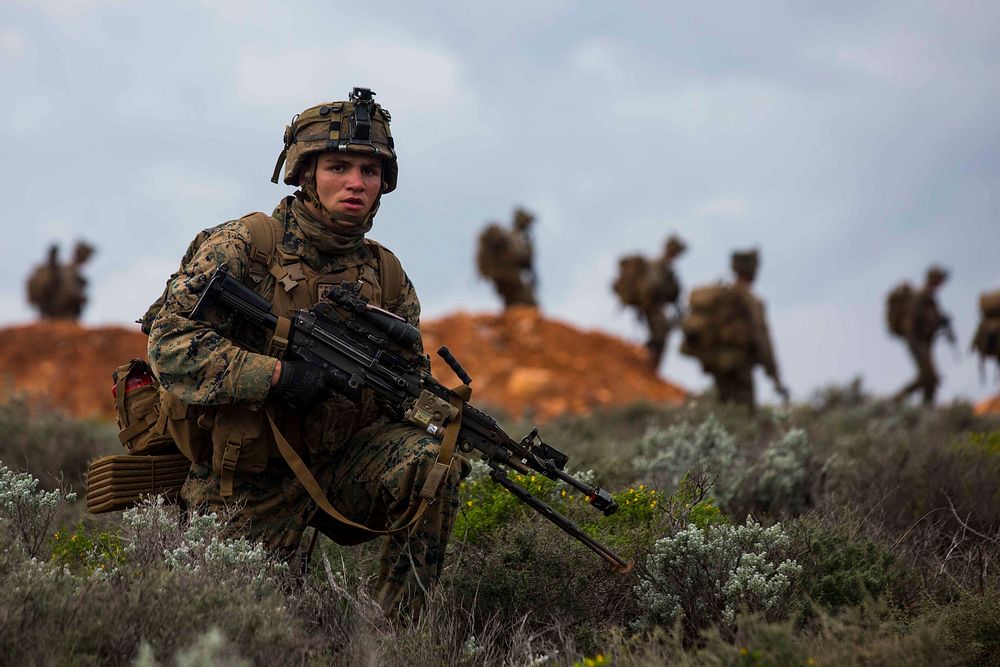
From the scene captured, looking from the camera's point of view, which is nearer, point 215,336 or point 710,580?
point 215,336

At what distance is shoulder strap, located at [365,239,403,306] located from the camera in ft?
15.6

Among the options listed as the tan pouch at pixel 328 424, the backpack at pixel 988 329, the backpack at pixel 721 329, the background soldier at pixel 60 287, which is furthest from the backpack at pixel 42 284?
the tan pouch at pixel 328 424

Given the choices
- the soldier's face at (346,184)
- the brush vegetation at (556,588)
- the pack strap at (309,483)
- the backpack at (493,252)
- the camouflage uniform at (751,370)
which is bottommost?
the brush vegetation at (556,588)

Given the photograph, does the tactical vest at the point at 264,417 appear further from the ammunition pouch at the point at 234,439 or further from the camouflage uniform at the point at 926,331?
the camouflage uniform at the point at 926,331

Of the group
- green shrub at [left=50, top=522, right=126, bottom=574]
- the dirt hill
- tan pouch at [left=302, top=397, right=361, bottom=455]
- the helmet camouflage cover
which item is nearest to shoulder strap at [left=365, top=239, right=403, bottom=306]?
the helmet camouflage cover

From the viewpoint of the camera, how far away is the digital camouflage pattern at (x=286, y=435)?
4090 millimetres

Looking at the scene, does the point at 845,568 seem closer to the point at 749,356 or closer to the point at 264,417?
the point at 264,417

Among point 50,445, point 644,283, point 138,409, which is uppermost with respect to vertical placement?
point 644,283

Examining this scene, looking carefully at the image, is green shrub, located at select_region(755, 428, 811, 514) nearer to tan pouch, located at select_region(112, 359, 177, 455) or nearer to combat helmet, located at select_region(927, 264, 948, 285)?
tan pouch, located at select_region(112, 359, 177, 455)

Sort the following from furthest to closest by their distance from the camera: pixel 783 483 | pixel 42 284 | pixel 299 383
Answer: pixel 42 284, pixel 783 483, pixel 299 383

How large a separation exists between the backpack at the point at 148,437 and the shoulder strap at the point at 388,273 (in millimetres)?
29

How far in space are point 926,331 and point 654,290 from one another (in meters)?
5.67

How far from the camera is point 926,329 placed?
20781 millimetres

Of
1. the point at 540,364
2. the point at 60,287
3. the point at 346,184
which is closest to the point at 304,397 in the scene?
the point at 346,184
